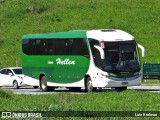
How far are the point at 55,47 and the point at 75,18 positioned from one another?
3004cm

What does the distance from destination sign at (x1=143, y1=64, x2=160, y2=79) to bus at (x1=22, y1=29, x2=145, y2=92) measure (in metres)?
9.79

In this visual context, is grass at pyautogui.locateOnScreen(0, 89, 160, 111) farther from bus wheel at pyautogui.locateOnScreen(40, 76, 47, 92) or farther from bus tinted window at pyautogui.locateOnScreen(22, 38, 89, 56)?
bus wheel at pyautogui.locateOnScreen(40, 76, 47, 92)

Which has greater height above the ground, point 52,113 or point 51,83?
point 52,113

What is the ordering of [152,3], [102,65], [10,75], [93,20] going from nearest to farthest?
[102,65] → [10,75] → [93,20] → [152,3]

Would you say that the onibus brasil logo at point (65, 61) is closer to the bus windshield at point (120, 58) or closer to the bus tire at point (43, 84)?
the bus tire at point (43, 84)

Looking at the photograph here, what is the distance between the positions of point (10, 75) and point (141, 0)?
31500 mm

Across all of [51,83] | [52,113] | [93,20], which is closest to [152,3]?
[93,20]

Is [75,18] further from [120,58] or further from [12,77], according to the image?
[120,58]

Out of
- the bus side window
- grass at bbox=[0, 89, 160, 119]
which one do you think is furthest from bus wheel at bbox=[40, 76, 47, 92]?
grass at bbox=[0, 89, 160, 119]

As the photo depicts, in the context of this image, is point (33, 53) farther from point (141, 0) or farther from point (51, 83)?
point (141, 0)

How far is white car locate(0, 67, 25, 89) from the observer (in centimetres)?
4316

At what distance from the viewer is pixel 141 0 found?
7175 centimetres

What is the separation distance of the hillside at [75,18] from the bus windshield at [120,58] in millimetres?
24653

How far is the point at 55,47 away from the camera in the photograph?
1423 inches
